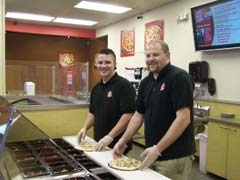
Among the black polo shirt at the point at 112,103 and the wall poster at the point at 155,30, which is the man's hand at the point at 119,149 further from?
the wall poster at the point at 155,30

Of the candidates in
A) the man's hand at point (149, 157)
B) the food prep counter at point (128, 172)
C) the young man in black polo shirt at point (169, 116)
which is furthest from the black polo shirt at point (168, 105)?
the food prep counter at point (128, 172)

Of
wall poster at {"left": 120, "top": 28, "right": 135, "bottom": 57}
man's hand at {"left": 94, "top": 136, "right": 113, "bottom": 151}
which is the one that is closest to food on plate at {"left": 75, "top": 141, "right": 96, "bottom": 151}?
man's hand at {"left": 94, "top": 136, "right": 113, "bottom": 151}

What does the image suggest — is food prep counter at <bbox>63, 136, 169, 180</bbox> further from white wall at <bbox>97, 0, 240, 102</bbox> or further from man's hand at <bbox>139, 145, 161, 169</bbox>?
white wall at <bbox>97, 0, 240, 102</bbox>

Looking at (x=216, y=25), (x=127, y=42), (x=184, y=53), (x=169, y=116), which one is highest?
(x=127, y=42)

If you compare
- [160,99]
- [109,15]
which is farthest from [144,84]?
[109,15]

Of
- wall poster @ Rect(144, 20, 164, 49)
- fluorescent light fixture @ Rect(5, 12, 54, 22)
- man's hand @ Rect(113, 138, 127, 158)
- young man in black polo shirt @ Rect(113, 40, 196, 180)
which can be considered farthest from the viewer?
fluorescent light fixture @ Rect(5, 12, 54, 22)

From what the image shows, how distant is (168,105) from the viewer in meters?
1.90

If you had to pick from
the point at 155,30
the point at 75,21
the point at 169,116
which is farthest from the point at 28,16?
the point at 169,116

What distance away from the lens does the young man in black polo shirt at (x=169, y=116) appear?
1.81m

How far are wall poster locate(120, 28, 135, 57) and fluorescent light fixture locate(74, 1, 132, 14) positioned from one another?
633mm

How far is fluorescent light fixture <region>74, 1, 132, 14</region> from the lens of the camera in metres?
5.70

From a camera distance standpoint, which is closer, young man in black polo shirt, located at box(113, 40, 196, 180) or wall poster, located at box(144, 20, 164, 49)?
young man in black polo shirt, located at box(113, 40, 196, 180)

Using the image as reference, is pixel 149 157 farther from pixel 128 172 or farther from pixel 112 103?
pixel 112 103

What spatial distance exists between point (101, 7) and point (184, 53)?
6.85 ft
